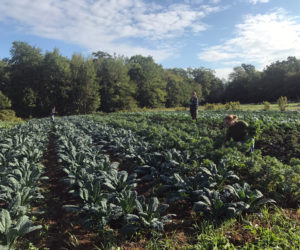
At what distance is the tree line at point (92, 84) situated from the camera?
38344mm

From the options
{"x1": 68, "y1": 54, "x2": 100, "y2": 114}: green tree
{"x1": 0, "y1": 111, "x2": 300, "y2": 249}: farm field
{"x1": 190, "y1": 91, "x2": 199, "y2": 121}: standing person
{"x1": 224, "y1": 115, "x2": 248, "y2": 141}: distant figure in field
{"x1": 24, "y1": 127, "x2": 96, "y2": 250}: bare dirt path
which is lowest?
{"x1": 24, "y1": 127, "x2": 96, "y2": 250}: bare dirt path

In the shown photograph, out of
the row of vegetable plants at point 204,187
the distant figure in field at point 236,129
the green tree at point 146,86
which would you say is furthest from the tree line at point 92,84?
the row of vegetable plants at point 204,187

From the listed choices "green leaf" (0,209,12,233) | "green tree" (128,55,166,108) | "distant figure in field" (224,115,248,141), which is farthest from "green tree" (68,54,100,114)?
"green leaf" (0,209,12,233)

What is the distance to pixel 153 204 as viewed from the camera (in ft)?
10.2

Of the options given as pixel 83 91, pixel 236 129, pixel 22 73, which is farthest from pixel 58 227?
pixel 22 73

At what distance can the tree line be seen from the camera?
126 ft

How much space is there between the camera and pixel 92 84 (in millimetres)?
40625


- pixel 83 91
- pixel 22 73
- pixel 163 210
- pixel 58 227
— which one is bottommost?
pixel 58 227

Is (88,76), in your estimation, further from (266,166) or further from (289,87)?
(289,87)

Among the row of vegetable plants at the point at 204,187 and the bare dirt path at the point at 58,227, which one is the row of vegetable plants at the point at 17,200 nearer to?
the bare dirt path at the point at 58,227

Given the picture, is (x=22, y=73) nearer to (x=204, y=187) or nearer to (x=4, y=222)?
(x=4, y=222)

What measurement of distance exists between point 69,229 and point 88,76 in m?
40.3

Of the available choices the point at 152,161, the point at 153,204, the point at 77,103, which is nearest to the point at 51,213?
the point at 153,204

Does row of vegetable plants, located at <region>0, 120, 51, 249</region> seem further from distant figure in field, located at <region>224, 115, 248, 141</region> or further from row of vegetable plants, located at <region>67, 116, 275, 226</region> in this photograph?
distant figure in field, located at <region>224, 115, 248, 141</region>
